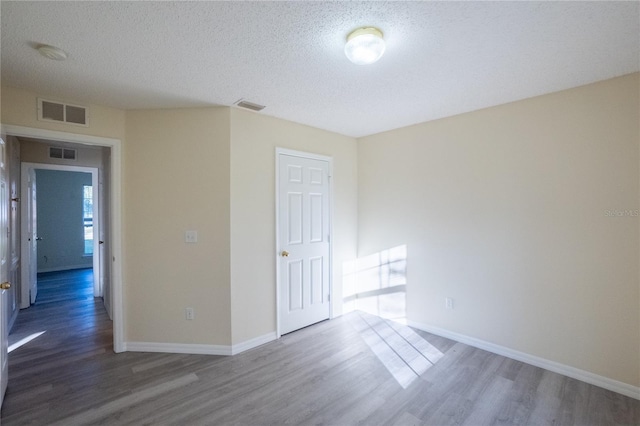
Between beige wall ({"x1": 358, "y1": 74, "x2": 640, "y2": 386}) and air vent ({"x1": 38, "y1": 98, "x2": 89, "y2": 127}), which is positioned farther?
air vent ({"x1": 38, "y1": 98, "x2": 89, "y2": 127})

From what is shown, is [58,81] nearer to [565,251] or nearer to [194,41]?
[194,41]

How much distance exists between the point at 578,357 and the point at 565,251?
A: 88 centimetres

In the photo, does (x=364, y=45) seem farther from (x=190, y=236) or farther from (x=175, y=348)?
(x=175, y=348)

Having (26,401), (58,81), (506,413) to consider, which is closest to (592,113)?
(506,413)

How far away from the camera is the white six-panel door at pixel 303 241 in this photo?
10.8ft

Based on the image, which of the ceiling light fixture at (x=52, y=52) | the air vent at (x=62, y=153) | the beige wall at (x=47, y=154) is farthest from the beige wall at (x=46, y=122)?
the air vent at (x=62, y=153)

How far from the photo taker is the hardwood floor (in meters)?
1.99

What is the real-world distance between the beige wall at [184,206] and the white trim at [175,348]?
0.05 metres

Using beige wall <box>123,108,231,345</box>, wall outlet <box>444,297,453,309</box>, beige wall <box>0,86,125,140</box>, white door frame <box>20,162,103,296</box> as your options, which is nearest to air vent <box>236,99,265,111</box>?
beige wall <box>123,108,231,345</box>

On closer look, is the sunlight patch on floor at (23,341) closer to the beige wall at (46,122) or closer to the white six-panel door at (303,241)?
the beige wall at (46,122)

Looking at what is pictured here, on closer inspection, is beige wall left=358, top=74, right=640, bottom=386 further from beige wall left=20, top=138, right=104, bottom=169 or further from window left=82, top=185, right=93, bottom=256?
window left=82, top=185, right=93, bottom=256

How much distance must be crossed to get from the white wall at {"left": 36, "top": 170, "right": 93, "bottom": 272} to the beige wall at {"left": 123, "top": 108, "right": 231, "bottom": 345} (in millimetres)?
5457

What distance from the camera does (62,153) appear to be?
181 inches

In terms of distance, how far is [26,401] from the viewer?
6.99 feet
